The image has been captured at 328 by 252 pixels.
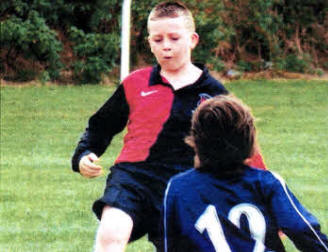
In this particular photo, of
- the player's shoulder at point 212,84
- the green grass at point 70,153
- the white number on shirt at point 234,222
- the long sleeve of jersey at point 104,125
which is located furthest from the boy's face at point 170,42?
the green grass at point 70,153

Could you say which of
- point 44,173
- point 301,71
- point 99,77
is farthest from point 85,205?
point 301,71

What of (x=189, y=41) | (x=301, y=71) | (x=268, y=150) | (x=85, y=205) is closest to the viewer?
(x=189, y=41)

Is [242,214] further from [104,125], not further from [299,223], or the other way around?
[104,125]

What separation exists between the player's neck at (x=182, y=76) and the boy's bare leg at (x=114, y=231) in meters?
0.62

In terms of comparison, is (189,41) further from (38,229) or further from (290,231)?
(38,229)

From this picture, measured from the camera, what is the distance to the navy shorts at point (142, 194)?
429cm

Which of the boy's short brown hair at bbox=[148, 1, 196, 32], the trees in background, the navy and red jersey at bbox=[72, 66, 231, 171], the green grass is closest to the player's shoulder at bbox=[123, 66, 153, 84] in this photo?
the navy and red jersey at bbox=[72, 66, 231, 171]

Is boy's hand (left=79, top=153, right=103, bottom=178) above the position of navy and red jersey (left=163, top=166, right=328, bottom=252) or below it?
below

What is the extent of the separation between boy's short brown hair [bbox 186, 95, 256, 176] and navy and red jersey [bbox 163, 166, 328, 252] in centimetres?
4

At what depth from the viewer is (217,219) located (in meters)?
3.12

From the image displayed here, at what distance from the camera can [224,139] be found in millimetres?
3111

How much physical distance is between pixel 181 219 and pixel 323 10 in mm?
15729

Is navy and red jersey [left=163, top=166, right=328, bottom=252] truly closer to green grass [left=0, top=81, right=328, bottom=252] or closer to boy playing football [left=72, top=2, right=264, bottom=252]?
boy playing football [left=72, top=2, right=264, bottom=252]

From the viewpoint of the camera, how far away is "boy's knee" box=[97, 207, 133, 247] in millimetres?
4195
